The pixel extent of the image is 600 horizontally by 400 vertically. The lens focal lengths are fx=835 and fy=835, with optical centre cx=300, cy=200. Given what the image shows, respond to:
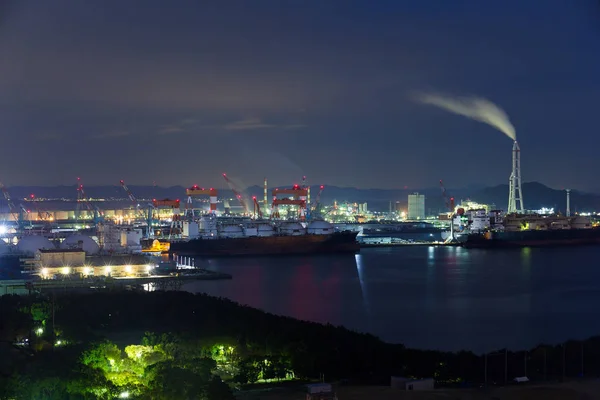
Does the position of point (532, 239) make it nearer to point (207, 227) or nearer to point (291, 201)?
point (291, 201)

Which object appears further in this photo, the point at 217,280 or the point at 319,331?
the point at 217,280

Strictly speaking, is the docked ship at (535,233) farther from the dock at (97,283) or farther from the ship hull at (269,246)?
the dock at (97,283)

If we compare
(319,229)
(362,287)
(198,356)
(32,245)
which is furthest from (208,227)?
(198,356)

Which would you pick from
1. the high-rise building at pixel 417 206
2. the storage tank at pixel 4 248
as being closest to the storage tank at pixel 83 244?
the storage tank at pixel 4 248

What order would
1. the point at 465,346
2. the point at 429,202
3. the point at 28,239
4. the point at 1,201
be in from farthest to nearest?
the point at 429,202 → the point at 1,201 → the point at 28,239 → the point at 465,346

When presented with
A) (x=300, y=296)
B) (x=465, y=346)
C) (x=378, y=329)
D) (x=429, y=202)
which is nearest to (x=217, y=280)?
(x=300, y=296)

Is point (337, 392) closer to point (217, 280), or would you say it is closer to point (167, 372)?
point (167, 372)

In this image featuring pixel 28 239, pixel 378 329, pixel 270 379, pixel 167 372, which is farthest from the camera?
pixel 28 239
